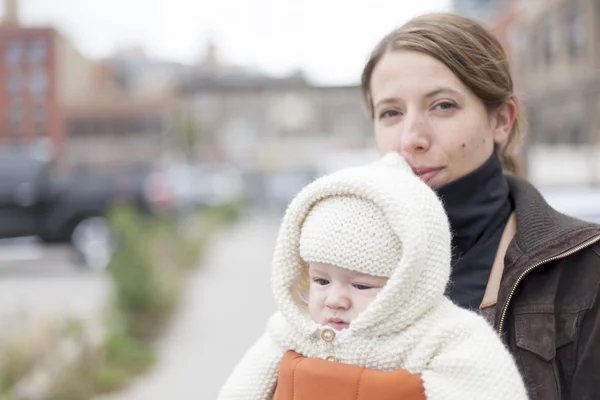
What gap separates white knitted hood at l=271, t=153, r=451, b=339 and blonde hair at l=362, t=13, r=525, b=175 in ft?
1.08

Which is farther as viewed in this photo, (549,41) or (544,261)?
(549,41)

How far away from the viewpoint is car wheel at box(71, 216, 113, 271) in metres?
12.2

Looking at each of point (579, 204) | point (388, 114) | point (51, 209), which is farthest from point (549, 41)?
point (388, 114)

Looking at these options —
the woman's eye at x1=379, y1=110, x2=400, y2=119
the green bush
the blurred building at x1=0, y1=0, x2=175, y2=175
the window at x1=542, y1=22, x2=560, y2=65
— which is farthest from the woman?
the window at x1=542, y1=22, x2=560, y2=65

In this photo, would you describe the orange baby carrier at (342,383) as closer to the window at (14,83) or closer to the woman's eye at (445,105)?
the woman's eye at (445,105)

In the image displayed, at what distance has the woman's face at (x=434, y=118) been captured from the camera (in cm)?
196

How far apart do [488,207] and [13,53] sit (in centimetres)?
1292

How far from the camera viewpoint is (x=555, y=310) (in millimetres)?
1820

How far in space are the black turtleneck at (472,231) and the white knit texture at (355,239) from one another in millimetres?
324

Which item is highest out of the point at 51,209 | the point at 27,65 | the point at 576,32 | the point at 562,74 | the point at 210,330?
the point at 576,32

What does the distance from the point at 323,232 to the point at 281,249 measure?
0.60ft

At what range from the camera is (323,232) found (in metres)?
1.76

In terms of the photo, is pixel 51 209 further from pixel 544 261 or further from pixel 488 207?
pixel 544 261

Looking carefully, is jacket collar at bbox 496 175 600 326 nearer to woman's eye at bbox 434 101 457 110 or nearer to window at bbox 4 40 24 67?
woman's eye at bbox 434 101 457 110
